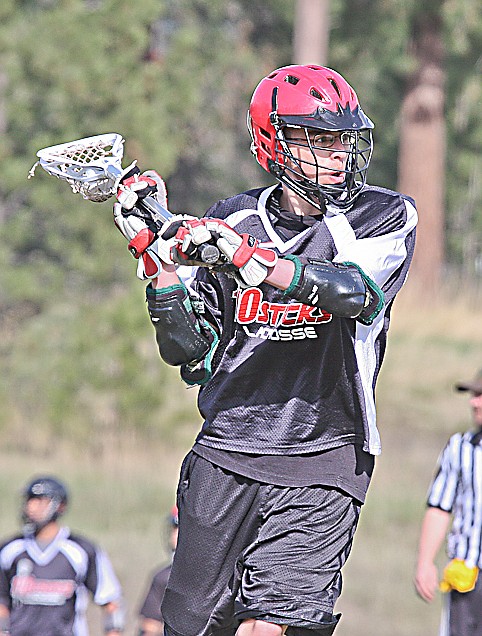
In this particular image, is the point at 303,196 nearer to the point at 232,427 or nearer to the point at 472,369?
the point at 232,427

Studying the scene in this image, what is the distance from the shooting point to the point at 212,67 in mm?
21031

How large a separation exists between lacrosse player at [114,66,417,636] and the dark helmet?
427 cm

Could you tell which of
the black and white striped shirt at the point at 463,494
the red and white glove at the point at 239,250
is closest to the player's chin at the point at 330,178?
the red and white glove at the point at 239,250

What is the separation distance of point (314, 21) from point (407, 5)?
231 cm

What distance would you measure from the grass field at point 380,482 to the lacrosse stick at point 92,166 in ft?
24.6

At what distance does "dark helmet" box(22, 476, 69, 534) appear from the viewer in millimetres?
8117

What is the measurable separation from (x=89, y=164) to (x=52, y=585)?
188 inches

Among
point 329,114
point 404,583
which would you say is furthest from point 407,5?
point 329,114

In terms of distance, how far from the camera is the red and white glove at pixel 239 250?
11.0 ft

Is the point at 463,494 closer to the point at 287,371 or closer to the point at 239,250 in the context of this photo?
the point at 287,371

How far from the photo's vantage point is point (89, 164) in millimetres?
3713

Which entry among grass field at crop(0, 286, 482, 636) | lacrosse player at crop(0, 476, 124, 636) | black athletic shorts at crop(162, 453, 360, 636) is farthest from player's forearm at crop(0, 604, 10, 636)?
black athletic shorts at crop(162, 453, 360, 636)

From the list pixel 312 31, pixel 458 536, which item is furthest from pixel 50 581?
pixel 312 31

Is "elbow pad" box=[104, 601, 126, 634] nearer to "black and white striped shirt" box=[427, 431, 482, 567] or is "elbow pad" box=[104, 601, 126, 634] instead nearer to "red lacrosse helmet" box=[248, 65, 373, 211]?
"black and white striped shirt" box=[427, 431, 482, 567]
